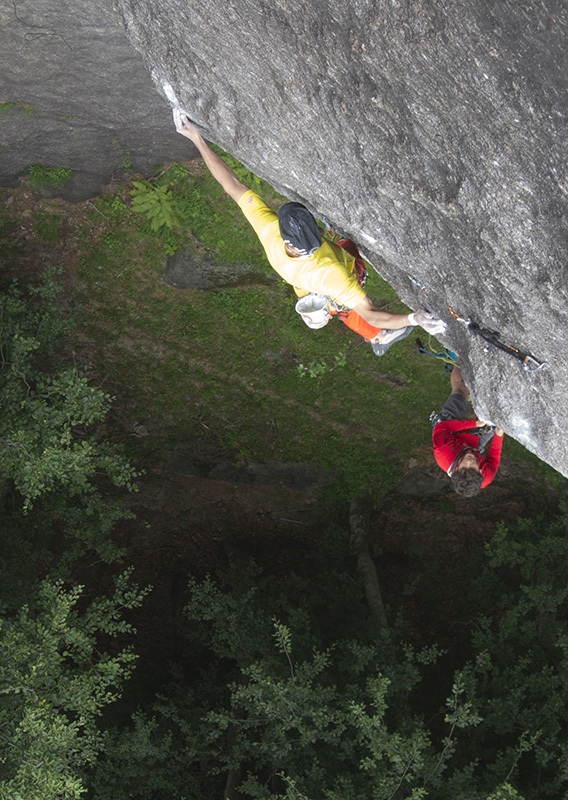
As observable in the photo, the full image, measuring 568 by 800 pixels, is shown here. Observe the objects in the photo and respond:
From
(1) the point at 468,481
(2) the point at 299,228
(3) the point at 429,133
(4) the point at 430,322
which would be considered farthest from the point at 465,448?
(3) the point at 429,133

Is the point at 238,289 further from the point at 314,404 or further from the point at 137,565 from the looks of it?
the point at 137,565

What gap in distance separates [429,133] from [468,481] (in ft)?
11.9

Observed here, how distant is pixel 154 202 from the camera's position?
9.17 meters

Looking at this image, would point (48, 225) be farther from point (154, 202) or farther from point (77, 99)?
point (77, 99)

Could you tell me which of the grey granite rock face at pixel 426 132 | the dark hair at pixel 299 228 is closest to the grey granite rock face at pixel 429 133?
the grey granite rock face at pixel 426 132

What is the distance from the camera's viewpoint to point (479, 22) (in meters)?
3.90

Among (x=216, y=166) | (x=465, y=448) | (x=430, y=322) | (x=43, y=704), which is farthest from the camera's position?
(x=465, y=448)

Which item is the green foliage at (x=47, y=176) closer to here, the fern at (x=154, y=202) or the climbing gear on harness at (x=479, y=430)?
the fern at (x=154, y=202)

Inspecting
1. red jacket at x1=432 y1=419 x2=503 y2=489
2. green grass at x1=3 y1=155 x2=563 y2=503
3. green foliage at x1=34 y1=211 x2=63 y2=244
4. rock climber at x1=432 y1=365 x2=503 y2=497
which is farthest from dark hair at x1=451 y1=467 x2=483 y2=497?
green foliage at x1=34 y1=211 x2=63 y2=244

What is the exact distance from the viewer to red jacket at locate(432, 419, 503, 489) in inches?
271

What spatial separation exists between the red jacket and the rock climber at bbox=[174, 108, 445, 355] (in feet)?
5.69

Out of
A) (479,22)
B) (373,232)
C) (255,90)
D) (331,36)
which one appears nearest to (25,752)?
(373,232)

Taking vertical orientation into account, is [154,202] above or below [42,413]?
above

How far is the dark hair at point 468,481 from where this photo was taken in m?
6.56
